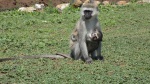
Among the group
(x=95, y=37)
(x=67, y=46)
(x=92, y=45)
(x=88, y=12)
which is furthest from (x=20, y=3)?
(x=95, y=37)

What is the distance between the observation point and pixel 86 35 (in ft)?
34.9

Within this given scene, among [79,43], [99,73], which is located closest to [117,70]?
[99,73]

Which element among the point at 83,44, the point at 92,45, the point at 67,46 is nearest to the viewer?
the point at 83,44

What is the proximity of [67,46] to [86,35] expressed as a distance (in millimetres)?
2427

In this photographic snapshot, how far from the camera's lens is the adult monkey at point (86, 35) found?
10.5 metres

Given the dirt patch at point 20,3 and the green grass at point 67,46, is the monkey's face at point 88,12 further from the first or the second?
the dirt patch at point 20,3

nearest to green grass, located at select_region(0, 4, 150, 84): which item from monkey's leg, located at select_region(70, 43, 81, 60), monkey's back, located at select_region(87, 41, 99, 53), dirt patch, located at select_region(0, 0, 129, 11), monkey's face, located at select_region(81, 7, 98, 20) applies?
monkey's leg, located at select_region(70, 43, 81, 60)

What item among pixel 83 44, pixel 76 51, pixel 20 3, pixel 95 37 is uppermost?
pixel 20 3

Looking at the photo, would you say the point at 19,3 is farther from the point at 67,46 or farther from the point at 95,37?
the point at 95,37

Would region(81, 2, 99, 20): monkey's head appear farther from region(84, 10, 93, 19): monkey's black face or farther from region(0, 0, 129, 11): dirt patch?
region(0, 0, 129, 11): dirt patch

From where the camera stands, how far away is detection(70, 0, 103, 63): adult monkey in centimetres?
1049

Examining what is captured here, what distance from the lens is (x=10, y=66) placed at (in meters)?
10.0

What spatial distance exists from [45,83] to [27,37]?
5875mm

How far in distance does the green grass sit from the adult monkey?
238 millimetres
